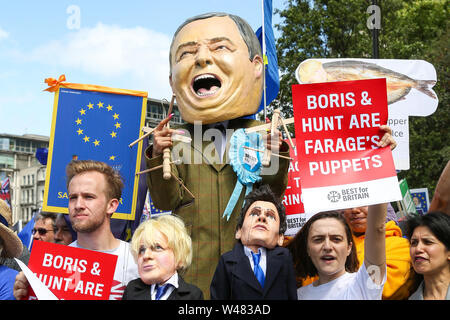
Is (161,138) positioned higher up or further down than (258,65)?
further down

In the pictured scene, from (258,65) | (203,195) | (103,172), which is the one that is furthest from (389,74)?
(103,172)

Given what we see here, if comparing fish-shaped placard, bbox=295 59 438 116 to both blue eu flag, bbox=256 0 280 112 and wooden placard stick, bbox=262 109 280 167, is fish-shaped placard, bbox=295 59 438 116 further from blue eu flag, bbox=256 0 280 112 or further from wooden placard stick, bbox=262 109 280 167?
wooden placard stick, bbox=262 109 280 167

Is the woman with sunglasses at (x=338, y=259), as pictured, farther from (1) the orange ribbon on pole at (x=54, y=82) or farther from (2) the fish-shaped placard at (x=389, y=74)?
(2) the fish-shaped placard at (x=389, y=74)

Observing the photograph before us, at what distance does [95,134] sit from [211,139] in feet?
3.22

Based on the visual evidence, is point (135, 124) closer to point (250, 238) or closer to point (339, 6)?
point (250, 238)

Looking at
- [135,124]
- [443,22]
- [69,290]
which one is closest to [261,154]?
[135,124]

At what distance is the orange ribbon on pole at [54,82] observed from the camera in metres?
4.54

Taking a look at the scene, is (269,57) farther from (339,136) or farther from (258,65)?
(339,136)

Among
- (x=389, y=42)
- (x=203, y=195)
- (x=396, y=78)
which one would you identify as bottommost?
(x=203, y=195)

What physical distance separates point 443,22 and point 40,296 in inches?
643

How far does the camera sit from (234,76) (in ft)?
13.7

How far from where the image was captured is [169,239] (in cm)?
312

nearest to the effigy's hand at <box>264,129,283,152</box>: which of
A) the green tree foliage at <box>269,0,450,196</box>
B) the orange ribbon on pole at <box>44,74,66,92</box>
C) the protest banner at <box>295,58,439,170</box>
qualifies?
the orange ribbon on pole at <box>44,74,66,92</box>

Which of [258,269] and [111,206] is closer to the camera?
[258,269]
